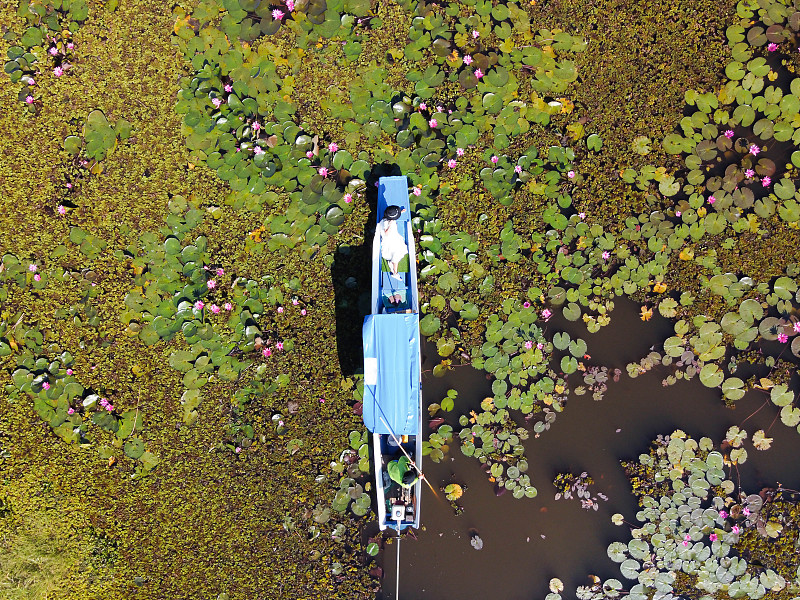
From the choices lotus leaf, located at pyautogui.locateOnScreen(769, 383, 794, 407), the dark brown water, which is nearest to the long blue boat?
the dark brown water

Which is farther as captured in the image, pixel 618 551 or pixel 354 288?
pixel 354 288

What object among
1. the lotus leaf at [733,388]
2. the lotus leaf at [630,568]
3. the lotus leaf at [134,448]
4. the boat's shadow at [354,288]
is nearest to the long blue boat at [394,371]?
the boat's shadow at [354,288]

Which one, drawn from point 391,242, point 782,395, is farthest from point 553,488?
point 391,242

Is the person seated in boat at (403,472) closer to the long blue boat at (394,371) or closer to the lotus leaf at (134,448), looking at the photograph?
the long blue boat at (394,371)

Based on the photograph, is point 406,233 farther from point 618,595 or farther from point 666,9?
point 618,595

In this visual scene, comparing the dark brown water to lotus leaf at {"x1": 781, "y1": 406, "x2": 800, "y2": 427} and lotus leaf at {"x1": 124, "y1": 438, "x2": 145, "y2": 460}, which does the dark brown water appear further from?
lotus leaf at {"x1": 124, "y1": 438, "x2": 145, "y2": 460}

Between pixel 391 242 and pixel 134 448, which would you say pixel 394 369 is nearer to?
pixel 391 242

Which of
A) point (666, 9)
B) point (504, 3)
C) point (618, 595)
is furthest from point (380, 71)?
point (618, 595)
